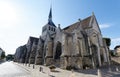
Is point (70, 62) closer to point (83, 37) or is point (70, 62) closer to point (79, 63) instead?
point (79, 63)

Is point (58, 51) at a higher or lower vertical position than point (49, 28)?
lower

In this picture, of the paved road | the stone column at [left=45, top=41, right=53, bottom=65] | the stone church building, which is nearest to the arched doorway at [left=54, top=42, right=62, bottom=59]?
the stone church building

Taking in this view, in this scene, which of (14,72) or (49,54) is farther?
(49,54)

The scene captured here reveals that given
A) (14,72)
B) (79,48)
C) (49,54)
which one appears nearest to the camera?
Answer: (14,72)

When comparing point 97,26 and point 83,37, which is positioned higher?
point 97,26

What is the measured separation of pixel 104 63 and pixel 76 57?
9.53 meters

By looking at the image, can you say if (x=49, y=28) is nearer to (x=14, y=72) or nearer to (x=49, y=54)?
(x=49, y=54)

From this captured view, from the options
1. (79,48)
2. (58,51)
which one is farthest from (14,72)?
(79,48)

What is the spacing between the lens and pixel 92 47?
2322 cm

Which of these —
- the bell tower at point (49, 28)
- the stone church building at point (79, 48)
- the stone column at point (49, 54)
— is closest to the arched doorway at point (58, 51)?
the stone church building at point (79, 48)

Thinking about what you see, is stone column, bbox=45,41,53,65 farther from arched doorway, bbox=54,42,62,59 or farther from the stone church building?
arched doorway, bbox=54,42,62,59

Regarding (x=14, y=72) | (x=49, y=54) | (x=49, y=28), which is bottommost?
(x=14, y=72)

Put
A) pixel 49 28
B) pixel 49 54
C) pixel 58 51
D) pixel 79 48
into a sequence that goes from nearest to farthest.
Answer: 1. pixel 79 48
2. pixel 58 51
3. pixel 49 54
4. pixel 49 28

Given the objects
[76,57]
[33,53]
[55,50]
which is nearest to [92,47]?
[76,57]
